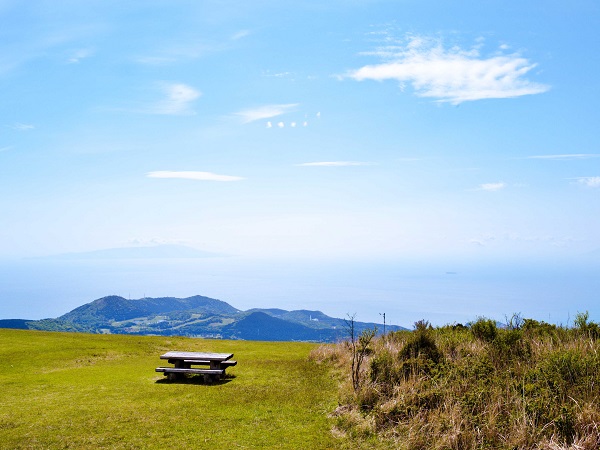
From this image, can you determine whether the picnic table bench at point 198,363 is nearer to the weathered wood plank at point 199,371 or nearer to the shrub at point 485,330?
the weathered wood plank at point 199,371

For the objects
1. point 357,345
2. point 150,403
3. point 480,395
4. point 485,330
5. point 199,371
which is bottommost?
point 150,403

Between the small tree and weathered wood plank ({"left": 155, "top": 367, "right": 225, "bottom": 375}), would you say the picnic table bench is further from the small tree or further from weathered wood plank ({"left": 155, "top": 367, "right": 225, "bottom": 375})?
the small tree

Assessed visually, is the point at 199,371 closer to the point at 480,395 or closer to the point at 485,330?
the point at 480,395

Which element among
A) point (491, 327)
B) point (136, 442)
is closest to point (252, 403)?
point (136, 442)

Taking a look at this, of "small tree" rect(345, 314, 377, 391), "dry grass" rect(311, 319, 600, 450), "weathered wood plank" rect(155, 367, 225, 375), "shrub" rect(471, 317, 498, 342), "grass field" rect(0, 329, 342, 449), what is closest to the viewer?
"dry grass" rect(311, 319, 600, 450)

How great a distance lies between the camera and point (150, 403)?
41.3ft

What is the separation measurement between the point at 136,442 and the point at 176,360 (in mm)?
7195

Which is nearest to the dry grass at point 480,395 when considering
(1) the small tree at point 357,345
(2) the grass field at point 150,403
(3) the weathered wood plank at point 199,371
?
(1) the small tree at point 357,345

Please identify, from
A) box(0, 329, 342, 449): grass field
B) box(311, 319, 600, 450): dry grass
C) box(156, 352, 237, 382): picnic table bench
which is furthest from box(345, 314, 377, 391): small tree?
box(156, 352, 237, 382): picnic table bench

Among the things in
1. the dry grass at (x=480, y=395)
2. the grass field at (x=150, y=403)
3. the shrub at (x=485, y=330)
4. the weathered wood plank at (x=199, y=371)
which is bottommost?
the grass field at (x=150, y=403)

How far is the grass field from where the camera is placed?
9.67m

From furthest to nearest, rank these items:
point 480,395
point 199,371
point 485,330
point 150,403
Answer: point 199,371 → point 485,330 → point 150,403 → point 480,395

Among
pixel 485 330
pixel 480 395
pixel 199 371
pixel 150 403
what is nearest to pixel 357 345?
pixel 485 330

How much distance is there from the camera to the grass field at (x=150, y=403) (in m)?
9.67
